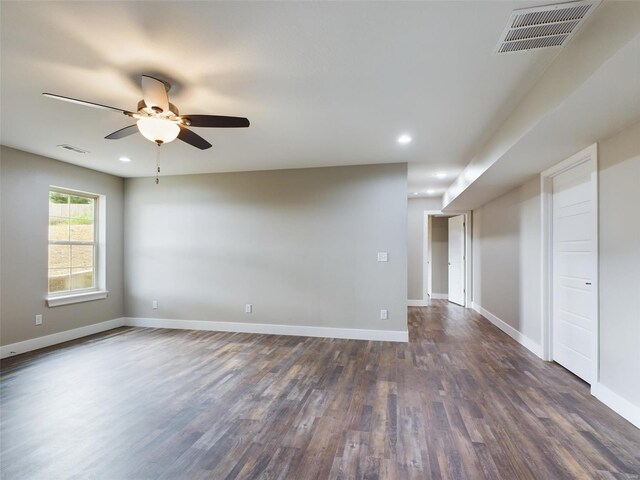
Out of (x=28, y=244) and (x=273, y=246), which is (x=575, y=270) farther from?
(x=28, y=244)

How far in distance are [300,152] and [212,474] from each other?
335cm

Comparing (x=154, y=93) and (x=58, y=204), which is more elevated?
(x=154, y=93)

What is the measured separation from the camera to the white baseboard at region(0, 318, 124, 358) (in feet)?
12.1

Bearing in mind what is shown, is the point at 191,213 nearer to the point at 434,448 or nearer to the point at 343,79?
the point at 343,79

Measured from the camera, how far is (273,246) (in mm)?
4809

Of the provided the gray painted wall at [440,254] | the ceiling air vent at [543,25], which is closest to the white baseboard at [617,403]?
the ceiling air vent at [543,25]

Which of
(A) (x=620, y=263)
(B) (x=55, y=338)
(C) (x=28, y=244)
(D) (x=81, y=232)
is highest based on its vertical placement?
(D) (x=81, y=232)

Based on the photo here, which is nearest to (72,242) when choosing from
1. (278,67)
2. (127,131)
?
(127,131)

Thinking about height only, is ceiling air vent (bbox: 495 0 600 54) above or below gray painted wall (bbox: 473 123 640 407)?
above

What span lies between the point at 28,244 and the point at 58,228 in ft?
1.75

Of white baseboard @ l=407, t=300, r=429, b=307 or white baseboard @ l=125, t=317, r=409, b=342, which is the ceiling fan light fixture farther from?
white baseboard @ l=407, t=300, r=429, b=307

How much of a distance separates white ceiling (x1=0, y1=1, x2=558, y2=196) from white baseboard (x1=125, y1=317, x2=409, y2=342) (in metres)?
2.67

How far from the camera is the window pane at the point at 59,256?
4291 mm

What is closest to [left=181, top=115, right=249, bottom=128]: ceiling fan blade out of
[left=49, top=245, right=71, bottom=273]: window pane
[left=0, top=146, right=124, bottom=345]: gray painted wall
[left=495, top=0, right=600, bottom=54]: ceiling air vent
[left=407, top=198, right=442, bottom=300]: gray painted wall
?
[left=495, top=0, right=600, bottom=54]: ceiling air vent
